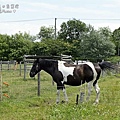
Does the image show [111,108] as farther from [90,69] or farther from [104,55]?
[104,55]

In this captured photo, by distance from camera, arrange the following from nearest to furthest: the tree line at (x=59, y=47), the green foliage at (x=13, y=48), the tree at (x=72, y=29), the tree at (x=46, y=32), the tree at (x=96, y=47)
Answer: the green foliage at (x=13, y=48), the tree line at (x=59, y=47), the tree at (x=96, y=47), the tree at (x=72, y=29), the tree at (x=46, y=32)

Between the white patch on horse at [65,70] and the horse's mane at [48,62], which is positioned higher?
the horse's mane at [48,62]

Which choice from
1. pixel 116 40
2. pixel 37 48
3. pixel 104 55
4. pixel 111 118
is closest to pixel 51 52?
pixel 37 48

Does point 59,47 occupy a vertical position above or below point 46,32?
below

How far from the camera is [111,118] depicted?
666cm

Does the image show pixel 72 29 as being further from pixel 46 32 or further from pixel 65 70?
pixel 65 70

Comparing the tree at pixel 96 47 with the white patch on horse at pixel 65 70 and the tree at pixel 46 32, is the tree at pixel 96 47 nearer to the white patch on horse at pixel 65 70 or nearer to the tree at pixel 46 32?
the tree at pixel 46 32

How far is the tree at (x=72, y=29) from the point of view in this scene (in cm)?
6600

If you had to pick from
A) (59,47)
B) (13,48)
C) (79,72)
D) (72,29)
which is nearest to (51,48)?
(59,47)

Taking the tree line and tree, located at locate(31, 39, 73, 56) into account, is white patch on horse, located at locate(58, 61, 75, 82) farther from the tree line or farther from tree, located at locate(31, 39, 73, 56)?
tree, located at locate(31, 39, 73, 56)

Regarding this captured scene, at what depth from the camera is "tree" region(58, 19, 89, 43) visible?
6600 cm

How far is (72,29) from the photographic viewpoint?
220ft

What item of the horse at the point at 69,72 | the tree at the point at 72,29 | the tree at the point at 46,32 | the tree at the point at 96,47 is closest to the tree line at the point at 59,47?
the tree at the point at 96,47

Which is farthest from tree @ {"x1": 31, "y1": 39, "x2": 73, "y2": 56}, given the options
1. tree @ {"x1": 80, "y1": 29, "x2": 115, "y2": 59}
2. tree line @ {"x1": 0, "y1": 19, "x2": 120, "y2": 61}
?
tree @ {"x1": 80, "y1": 29, "x2": 115, "y2": 59}
